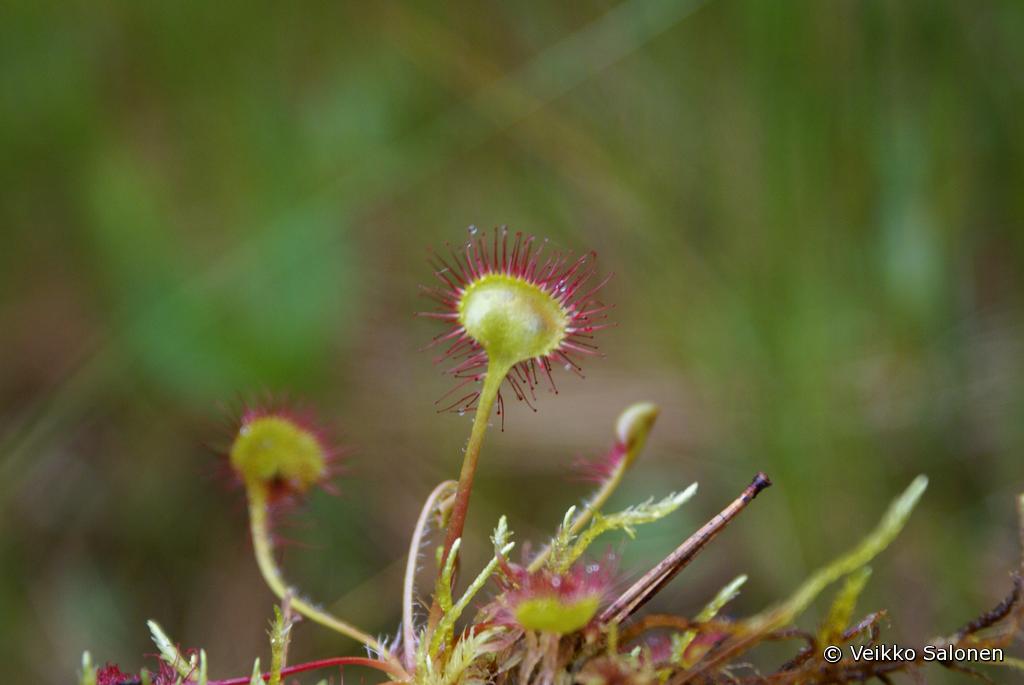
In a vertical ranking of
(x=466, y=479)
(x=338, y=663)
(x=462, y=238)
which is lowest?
(x=338, y=663)

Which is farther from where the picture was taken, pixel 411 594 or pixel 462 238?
pixel 462 238

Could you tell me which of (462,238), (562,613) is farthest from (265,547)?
(462,238)

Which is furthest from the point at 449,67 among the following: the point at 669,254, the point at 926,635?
the point at 926,635

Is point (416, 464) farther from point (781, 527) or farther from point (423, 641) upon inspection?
point (423, 641)

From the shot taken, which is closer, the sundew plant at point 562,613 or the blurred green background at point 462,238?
the sundew plant at point 562,613

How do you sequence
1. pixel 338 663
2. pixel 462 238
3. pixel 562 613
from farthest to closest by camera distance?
1. pixel 462 238
2. pixel 338 663
3. pixel 562 613

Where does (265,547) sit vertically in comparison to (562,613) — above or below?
above

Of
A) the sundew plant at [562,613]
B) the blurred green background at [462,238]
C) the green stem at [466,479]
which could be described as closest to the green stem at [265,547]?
the sundew plant at [562,613]

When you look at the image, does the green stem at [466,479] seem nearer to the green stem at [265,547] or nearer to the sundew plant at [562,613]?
the sundew plant at [562,613]

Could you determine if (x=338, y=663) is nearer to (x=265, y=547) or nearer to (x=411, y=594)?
(x=411, y=594)
